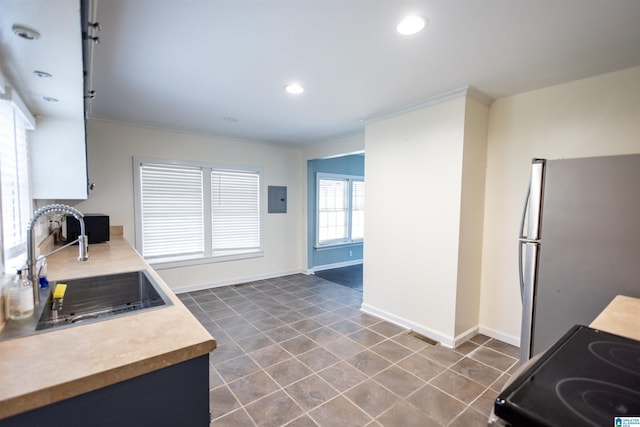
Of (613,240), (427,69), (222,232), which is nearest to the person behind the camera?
(613,240)

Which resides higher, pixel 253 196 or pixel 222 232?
pixel 253 196

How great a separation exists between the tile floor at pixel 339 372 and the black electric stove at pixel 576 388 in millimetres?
1196

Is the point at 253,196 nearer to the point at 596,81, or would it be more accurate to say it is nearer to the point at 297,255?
the point at 297,255

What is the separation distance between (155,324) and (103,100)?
2.94 m

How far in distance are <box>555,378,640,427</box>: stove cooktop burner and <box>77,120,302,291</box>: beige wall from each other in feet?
15.1

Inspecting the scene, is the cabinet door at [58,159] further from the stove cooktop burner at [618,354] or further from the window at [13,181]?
the stove cooktop burner at [618,354]

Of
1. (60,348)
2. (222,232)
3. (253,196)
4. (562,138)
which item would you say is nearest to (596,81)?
(562,138)

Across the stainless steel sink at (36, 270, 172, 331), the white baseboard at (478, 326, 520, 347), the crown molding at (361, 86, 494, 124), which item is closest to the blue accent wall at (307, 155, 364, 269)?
the crown molding at (361, 86, 494, 124)

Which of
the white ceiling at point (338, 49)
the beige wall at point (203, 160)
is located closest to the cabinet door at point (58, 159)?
the white ceiling at point (338, 49)

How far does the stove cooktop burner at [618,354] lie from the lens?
3.17 feet

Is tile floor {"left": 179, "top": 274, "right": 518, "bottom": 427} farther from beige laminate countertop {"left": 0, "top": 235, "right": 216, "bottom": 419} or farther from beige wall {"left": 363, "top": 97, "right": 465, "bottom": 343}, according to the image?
beige laminate countertop {"left": 0, "top": 235, "right": 216, "bottom": 419}

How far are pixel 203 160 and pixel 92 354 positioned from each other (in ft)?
13.0

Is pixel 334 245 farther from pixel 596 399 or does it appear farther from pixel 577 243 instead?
pixel 596 399

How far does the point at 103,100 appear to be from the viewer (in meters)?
3.02
